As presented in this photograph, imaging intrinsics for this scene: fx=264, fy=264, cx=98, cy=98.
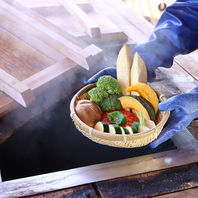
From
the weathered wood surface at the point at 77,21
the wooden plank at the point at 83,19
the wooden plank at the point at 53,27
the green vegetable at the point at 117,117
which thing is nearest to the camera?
the green vegetable at the point at 117,117

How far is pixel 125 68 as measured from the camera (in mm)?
2145

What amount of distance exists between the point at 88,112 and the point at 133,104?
0.34m

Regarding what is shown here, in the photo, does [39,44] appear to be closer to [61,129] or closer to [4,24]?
[4,24]

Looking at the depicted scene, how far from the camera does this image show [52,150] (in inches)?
97.7

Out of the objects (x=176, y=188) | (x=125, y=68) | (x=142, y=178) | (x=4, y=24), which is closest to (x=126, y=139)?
(x=142, y=178)

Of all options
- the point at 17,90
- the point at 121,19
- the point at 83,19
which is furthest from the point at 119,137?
the point at 121,19

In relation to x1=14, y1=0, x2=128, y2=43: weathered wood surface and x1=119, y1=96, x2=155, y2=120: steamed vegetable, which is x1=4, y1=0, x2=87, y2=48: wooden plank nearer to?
x1=14, y1=0, x2=128, y2=43: weathered wood surface

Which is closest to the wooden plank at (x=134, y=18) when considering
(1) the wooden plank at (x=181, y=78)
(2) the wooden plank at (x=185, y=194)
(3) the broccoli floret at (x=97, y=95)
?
(1) the wooden plank at (x=181, y=78)

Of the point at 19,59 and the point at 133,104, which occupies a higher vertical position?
the point at 19,59

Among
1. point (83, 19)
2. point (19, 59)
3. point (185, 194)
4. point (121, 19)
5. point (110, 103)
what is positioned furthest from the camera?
point (121, 19)

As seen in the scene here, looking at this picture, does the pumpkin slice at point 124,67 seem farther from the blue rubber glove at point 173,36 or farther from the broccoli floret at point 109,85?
the blue rubber glove at point 173,36

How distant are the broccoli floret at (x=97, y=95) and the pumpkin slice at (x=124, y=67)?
21cm

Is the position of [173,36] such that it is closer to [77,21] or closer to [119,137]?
[119,137]

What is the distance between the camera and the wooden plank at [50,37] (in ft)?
8.25
